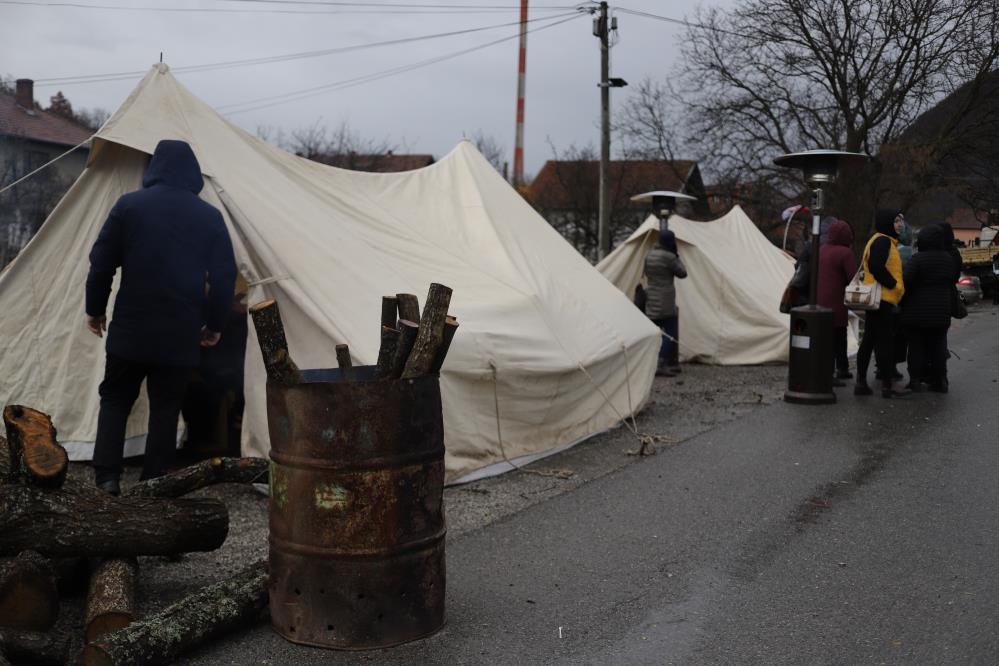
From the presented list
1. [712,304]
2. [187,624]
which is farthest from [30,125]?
[187,624]

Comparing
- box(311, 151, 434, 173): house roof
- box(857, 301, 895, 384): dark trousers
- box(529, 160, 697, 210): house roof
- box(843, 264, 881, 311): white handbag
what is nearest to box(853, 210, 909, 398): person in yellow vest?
box(857, 301, 895, 384): dark trousers

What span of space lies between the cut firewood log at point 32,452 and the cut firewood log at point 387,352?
130cm

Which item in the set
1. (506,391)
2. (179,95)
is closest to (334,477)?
(506,391)

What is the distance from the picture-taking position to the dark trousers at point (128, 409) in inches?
193

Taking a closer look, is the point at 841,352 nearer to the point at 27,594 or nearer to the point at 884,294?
A: the point at 884,294

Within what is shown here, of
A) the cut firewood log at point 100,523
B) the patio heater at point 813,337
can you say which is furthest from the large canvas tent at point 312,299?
the patio heater at point 813,337

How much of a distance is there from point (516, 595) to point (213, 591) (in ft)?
4.12

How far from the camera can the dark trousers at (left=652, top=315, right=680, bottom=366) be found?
1170cm

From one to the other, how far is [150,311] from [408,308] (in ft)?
5.92

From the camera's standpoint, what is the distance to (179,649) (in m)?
3.34

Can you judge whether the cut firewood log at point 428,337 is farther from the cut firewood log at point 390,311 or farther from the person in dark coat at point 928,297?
the person in dark coat at point 928,297

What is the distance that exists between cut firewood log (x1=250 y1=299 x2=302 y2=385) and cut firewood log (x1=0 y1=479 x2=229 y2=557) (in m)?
0.94

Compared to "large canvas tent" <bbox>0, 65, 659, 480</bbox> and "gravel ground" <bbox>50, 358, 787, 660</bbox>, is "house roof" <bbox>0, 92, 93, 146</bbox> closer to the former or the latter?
"large canvas tent" <bbox>0, 65, 659, 480</bbox>

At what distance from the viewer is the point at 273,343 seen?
3.47 m
